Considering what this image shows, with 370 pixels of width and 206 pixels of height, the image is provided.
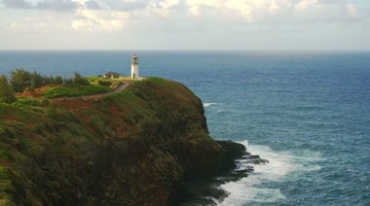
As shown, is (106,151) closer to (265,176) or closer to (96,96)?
(96,96)

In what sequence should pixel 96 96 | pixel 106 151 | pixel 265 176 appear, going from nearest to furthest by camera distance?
pixel 106 151
pixel 96 96
pixel 265 176

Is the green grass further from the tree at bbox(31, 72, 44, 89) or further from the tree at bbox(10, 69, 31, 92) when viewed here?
the tree at bbox(10, 69, 31, 92)

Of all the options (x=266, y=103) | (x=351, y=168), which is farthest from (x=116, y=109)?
(x=266, y=103)

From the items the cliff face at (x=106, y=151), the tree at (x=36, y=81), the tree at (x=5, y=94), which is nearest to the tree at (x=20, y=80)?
the tree at (x=36, y=81)

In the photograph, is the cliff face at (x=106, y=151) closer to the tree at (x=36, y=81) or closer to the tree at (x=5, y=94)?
the tree at (x=5, y=94)

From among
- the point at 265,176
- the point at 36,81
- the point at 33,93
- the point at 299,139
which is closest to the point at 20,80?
the point at 36,81

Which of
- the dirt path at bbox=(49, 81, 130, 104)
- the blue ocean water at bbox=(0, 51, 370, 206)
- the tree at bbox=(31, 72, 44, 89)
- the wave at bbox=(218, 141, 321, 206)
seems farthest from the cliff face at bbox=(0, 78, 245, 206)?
the tree at bbox=(31, 72, 44, 89)
